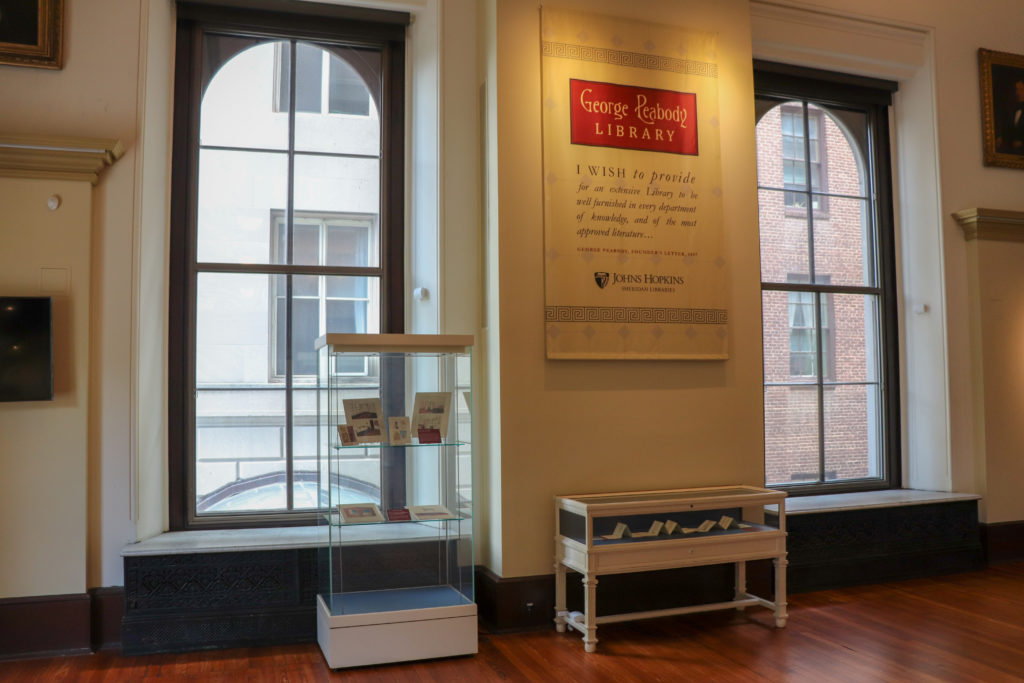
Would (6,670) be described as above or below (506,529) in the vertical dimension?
below

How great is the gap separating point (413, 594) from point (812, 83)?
15.6 feet

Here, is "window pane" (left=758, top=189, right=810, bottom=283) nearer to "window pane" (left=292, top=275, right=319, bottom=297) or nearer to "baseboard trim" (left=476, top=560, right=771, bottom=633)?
"baseboard trim" (left=476, top=560, right=771, bottom=633)

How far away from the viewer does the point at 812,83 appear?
614 cm

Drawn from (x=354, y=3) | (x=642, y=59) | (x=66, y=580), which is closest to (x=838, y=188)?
(x=642, y=59)

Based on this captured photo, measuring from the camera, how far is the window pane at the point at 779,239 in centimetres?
599

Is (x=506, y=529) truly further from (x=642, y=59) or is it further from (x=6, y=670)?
(x=642, y=59)

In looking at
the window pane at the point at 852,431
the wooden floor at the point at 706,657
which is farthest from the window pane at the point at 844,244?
the wooden floor at the point at 706,657

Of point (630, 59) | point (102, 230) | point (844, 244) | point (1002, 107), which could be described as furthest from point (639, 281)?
point (1002, 107)

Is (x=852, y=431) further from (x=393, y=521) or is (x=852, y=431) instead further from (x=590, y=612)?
(x=393, y=521)

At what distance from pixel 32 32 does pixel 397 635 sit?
382cm

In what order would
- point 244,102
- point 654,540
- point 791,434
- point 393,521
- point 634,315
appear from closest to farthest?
point 393,521 → point 654,540 → point 634,315 → point 244,102 → point 791,434

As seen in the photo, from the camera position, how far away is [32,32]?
4.39 meters

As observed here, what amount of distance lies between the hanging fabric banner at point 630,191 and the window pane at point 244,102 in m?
1.80

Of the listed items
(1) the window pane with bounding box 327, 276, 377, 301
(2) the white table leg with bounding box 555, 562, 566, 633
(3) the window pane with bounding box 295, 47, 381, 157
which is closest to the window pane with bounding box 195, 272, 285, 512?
(1) the window pane with bounding box 327, 276, 377, 301
